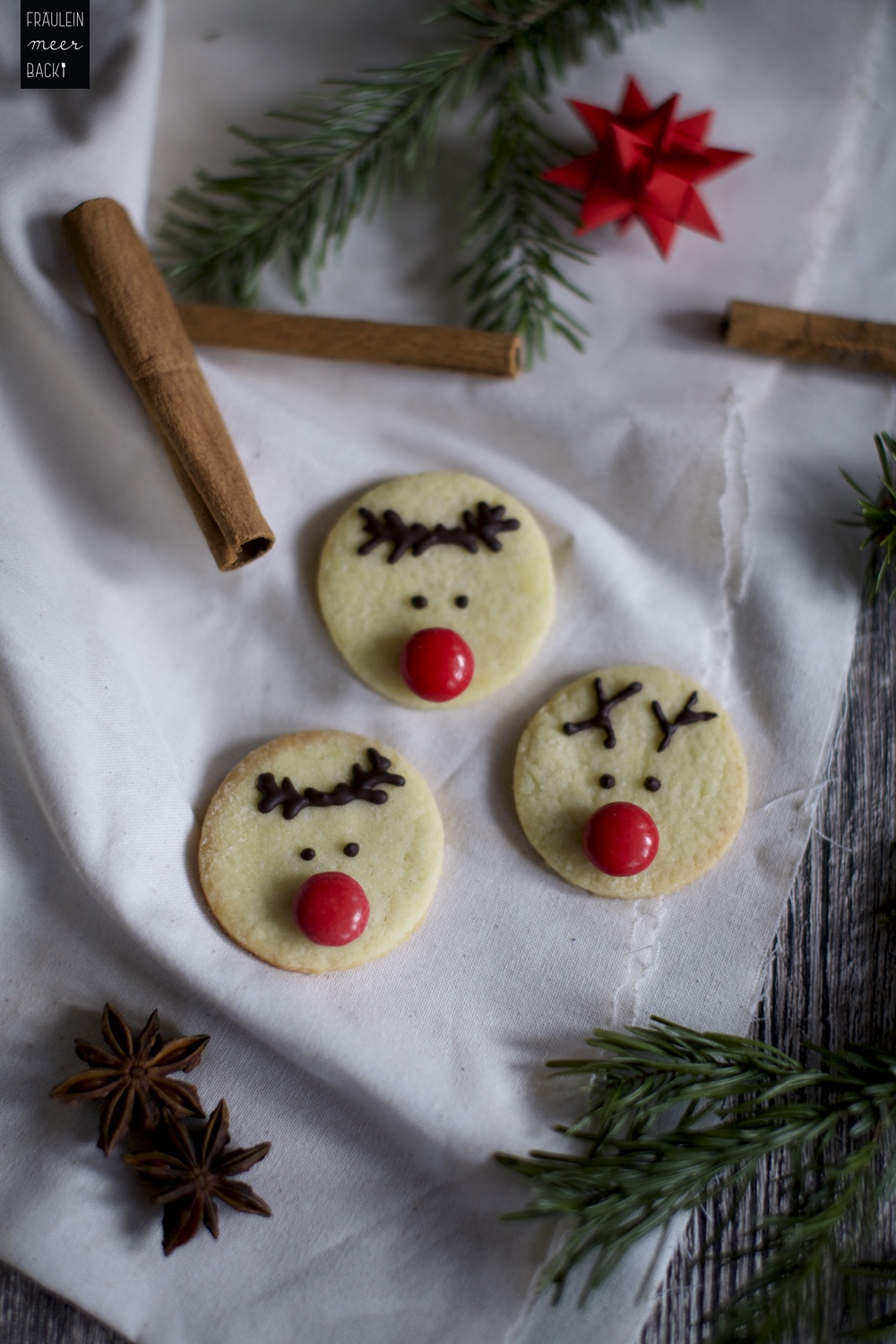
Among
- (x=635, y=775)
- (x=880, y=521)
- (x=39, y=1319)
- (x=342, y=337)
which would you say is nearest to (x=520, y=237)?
(x=342, y=337)

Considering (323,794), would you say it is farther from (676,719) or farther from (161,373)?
(161,373)

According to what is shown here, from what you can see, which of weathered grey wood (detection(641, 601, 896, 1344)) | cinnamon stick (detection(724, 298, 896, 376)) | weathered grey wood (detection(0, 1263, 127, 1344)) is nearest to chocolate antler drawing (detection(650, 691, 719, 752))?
weathered grey wood (detection(641, 601, 896, 1344))

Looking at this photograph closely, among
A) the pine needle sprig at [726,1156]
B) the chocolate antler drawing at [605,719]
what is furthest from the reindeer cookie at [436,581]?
the pine needle sprig at [726,1156]

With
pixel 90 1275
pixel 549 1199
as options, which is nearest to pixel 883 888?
pixel 549 1199

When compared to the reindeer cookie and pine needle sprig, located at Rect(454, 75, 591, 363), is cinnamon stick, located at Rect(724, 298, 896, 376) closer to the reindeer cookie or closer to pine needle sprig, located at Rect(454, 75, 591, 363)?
pine needle sprig, located at Rect(454, 75, 591, 363)

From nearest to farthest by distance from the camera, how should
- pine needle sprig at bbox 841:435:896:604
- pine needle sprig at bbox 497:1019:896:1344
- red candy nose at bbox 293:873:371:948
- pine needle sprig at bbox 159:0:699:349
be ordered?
pine needle sprig at bbox 497:1019:896:1344, red candy nose at bbox 293:873:371:948, pine needle sprig at bbox 841:435:896:604, pine needle sprig at bbox 159:0:699:349
